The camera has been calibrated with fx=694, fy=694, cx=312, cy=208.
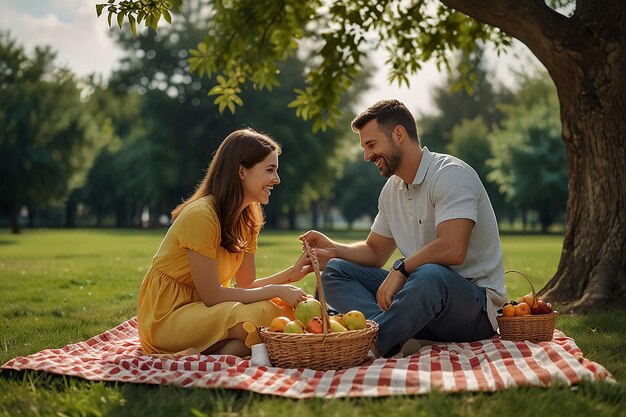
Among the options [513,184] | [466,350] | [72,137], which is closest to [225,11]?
[466,350]

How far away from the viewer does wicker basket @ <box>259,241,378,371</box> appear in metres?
4.17

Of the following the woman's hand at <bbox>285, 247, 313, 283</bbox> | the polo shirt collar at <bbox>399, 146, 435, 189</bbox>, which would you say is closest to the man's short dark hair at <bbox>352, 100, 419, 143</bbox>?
the polo shirt collar at <bbox>399, 146, 435, 189</bbox>

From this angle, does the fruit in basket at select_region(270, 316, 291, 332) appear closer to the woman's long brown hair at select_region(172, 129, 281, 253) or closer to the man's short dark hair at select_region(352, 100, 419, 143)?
the woman's long brown hair at select_region(172, 129, 281, 253)

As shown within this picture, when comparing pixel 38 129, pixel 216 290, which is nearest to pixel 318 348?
pixel 216 290

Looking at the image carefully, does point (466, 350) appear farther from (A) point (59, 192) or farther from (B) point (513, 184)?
(B) point (513, 184)

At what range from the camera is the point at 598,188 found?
7113 millimetres

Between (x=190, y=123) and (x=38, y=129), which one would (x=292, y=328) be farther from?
(x=190, y=123)

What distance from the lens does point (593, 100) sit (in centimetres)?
704

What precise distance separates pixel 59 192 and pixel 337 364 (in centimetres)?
3479

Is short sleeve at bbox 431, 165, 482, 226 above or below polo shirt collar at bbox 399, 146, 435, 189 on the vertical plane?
below

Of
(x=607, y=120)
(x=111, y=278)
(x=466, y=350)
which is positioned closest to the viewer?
(x=466, y=350)

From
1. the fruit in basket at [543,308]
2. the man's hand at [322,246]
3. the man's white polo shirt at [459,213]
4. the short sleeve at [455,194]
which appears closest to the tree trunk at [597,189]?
the fruit in basket at [543,308]

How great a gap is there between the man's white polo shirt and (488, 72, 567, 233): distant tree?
3710 cm

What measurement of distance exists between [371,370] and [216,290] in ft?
4.40
